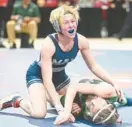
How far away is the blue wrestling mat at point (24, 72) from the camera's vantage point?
3.89m

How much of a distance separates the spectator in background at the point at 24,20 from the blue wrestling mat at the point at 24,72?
46.7 inches

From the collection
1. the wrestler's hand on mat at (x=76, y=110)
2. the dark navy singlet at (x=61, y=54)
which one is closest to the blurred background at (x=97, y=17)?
the dark navy singlet at (x=61, y=54)

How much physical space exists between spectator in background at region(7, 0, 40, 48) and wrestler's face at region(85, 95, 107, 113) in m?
5.94

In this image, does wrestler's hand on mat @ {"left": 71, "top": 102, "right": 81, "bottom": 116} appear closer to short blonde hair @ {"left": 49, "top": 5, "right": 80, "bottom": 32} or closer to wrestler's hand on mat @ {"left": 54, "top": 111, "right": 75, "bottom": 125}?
wrestler's hand on mat @ {"left": 54, "top": 111, "right": 75, "bottom": 125}

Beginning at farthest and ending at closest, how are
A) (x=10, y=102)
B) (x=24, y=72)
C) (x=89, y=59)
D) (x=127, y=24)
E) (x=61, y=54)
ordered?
(x=127, y=24) < (x=24, y=72) < (x=10, y=102) < (x=89, y=59) < (x=61, y=54)

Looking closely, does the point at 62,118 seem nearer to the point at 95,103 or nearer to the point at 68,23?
the point at 95,103

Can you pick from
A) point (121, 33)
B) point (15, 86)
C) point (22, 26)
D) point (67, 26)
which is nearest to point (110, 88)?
point (67, 26)

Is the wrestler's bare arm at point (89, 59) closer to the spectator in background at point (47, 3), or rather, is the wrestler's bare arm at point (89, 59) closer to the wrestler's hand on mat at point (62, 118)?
the wrestler's hand on mat at point (62, 118)

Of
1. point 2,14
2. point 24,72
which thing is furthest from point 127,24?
point 24,72

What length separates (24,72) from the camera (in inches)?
253

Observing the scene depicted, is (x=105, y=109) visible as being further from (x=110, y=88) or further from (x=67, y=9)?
(x=67, y=9)

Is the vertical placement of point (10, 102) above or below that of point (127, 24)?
above

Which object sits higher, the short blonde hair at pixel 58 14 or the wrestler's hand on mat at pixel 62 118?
the short blonde hair at pixel 58 14

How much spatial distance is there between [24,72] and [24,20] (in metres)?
3.53
